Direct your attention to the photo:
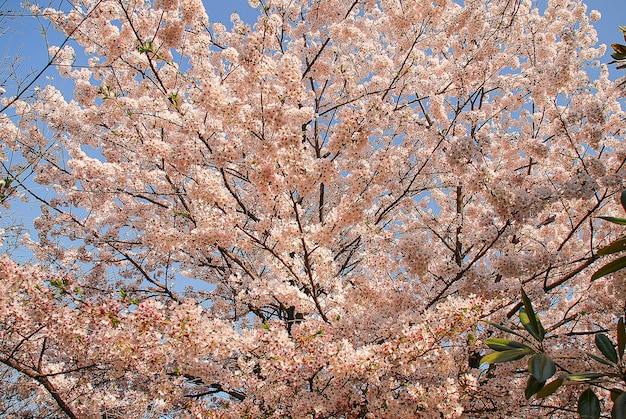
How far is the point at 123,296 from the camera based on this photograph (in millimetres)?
3293

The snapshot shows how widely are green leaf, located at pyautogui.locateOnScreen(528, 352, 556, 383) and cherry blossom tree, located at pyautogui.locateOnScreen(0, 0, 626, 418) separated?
0.39 metres

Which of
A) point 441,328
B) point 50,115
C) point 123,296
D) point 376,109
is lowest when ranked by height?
point 441,328

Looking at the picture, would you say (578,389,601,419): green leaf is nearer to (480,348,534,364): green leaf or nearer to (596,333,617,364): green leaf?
(596,333,617,364): green leaf

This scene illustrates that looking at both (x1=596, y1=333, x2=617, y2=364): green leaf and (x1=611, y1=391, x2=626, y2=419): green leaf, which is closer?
(x1=611, y1=391, x2=626, y2=419): green leaf

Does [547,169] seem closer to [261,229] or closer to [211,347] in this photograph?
[261,229]

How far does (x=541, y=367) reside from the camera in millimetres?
2045

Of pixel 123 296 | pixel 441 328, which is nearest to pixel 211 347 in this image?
pixel 123 296

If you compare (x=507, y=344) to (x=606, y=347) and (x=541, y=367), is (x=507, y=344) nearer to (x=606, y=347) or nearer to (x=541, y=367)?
(x=541, y=367)

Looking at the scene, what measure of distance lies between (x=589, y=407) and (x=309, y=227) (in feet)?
9.60

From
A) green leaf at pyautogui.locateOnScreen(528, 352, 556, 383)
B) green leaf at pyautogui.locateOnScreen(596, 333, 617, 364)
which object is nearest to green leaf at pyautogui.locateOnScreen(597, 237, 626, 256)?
green leaf at pyautogui.locateOnScreen(596, 333, 617, 364)

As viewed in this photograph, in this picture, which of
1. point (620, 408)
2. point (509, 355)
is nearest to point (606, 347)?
point (620, 408)

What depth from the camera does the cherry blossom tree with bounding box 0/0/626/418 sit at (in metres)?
3.50

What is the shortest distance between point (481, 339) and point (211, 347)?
250cm

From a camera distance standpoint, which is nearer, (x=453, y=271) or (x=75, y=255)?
(x=453, y=271)
